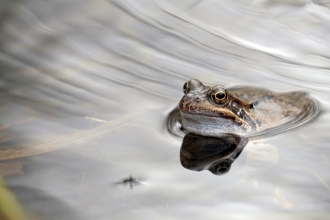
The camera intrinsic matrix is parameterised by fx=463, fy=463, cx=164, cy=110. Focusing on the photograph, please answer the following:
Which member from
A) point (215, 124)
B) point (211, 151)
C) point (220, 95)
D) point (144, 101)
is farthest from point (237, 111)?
point (144, 101)

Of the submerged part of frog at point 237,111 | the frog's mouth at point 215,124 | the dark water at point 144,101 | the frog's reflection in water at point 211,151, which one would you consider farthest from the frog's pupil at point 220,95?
the dark water at point 144,101

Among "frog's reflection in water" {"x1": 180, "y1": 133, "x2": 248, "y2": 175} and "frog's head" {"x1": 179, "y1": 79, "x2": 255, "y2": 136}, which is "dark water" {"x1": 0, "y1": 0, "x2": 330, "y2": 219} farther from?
"frog's head" {"x1": 179, "y1": 79, "x2": 255, "y2": 136}

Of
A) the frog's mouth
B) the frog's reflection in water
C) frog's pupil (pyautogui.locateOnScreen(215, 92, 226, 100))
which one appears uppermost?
frog's pupil (pyautogui.locateOnScreen(215, 92, 226, 100))

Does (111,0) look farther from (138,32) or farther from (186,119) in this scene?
(186,119)

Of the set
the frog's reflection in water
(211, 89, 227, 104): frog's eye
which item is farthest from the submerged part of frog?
the frog's reflection in water

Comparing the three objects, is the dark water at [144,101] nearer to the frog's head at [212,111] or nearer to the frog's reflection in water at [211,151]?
the frog's reflection in water at [211,151]

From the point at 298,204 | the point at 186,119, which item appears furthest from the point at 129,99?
the point at 298,204
